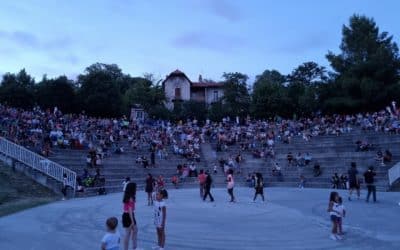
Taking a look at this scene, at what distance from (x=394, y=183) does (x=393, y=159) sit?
14.6ft

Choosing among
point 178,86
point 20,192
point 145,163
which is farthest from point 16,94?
point 20,192

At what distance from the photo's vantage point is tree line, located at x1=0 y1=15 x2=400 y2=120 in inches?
2287

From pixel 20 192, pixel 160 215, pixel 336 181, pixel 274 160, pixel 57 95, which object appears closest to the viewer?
pixel 160 215

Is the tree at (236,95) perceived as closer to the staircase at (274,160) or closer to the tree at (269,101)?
the tree at (269,101)

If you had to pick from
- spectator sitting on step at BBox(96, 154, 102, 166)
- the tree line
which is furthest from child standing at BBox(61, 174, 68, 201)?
the tree line

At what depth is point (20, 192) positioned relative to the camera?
2370 centimetres

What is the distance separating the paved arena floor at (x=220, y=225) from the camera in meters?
12.3

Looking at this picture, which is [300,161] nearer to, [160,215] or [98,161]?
[98,161]

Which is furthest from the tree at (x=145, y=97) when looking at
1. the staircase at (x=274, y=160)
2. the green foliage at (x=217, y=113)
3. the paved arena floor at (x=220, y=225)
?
the paved arena floor at (x=220, y=225)

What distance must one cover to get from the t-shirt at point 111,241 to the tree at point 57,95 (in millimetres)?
61443

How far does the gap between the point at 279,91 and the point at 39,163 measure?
1872 inches

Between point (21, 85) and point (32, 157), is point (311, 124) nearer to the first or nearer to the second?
point (32, 157)

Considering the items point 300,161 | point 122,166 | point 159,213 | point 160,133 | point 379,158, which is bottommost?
point 159,213

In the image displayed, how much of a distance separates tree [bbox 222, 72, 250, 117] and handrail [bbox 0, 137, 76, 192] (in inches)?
1922
